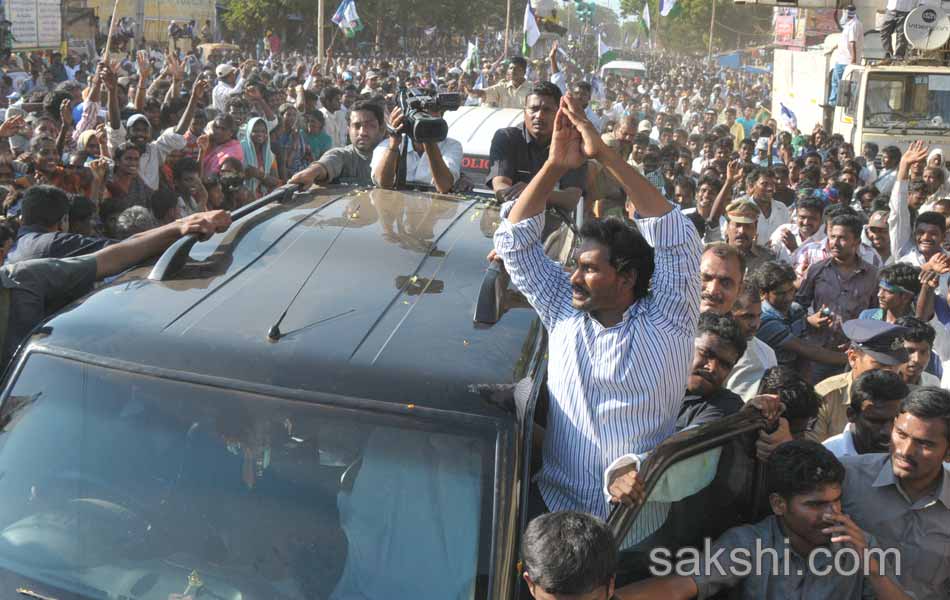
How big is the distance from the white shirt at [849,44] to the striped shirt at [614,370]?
15760 mm

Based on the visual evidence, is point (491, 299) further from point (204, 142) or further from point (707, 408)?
point (204, 142)

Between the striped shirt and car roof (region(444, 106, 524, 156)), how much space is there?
23.5ft

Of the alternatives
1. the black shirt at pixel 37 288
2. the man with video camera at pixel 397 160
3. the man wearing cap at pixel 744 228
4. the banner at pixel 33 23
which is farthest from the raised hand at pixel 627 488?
the banner at pixel 33 23

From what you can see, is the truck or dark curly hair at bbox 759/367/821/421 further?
the truck

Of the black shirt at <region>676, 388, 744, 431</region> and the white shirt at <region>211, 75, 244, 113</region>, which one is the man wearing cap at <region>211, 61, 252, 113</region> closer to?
the white shirt at <region>211, 75, 244, 113</region>

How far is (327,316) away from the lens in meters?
3.09

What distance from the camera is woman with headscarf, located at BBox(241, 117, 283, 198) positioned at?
30.8 ft

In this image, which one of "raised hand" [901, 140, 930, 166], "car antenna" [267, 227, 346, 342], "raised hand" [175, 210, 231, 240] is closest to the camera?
"car antenna" [267, 227, 346, 342]

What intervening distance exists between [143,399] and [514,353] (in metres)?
1.02

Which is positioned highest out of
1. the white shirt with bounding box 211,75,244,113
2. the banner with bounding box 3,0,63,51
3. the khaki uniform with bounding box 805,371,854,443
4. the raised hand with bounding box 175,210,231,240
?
the banner with bounding box 3,0,63,51

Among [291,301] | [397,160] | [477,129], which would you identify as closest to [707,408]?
[291,301]

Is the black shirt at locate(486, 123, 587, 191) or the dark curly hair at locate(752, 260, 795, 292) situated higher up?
the black shirt at locate(486, 123, 587, 191)

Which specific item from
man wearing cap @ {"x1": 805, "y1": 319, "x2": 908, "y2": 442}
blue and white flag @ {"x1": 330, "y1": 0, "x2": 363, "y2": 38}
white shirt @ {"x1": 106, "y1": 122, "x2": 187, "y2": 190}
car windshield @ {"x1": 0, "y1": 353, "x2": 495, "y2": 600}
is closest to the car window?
car windshield @ {"x1": 0, "y1": 353, "x2": 495, "y2": 600}

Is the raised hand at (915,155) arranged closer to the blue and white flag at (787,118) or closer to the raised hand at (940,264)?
the raised hand at (940,264)
